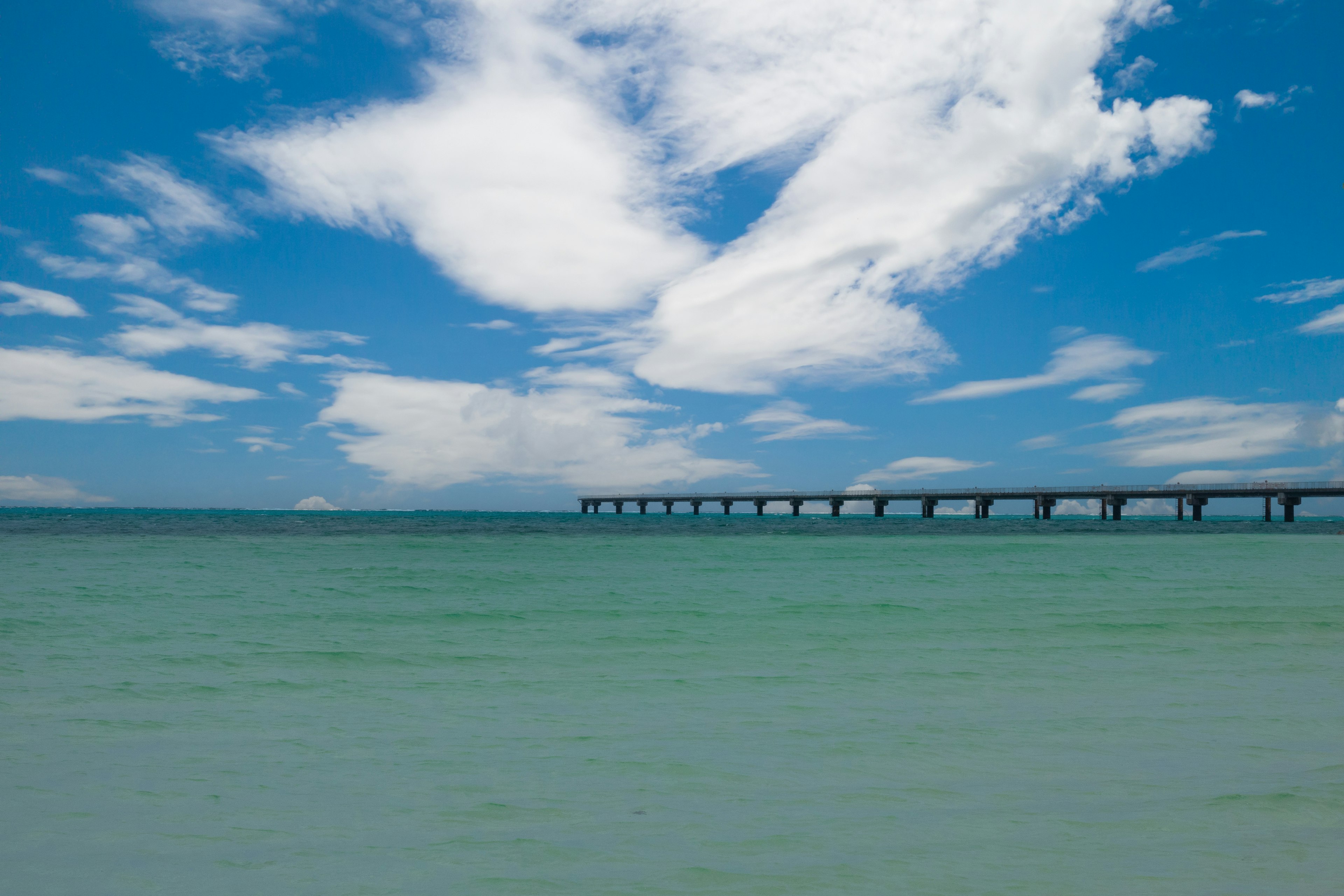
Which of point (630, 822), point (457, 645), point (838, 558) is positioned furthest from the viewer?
point (838, 558)

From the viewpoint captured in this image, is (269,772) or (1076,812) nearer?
(1076,812)

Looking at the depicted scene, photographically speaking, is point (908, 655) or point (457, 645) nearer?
point (908, 655)

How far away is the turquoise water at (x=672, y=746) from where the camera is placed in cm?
443

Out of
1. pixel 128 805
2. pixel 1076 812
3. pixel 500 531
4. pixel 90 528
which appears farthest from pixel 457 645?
pixel 90 528

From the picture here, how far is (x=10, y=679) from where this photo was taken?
9.28 meters

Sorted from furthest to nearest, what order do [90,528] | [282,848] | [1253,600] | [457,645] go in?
[90,528] < [1253,600] < [457,645] < [282,848]

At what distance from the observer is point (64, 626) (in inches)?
524

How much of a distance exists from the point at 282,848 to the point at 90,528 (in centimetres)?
7358

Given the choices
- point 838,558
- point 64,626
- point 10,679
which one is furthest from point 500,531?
point 10,679

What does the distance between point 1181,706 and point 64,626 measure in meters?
16.9

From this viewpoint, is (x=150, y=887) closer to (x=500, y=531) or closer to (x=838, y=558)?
(x=838, y=558)

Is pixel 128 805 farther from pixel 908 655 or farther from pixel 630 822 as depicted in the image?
pixel 908 655

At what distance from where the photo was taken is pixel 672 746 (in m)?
6.67

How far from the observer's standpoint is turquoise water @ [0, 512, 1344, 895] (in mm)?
4434
